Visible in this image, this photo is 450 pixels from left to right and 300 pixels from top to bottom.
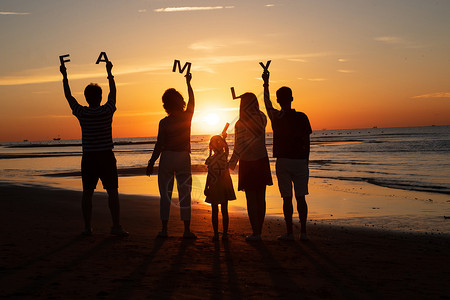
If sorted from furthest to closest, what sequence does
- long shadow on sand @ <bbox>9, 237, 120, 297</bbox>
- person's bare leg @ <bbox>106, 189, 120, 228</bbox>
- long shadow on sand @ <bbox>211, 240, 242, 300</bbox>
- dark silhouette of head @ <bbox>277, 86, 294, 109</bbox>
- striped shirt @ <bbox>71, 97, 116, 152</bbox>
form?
dark silhouette of head @ <bbox>277, 86, 294, 109</bbox> → person's bare leg @ <bbox>106, 189, 120, 228</bbox> → striped shirt @ <bbox>71, 97, 116, 152</bbox> → long shadow on sand @ <bbox>211, 240, 242, 300</bbox> → long shadow on sand @ <bbox>9, 237, 120, 297</bbox>

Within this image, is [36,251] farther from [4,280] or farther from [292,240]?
[292,240]

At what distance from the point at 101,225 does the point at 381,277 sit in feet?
15.6

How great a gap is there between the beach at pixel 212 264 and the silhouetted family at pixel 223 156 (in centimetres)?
50

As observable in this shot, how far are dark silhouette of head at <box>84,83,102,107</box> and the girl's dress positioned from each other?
1.75m

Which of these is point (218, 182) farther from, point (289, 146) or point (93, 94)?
point (93, 94)

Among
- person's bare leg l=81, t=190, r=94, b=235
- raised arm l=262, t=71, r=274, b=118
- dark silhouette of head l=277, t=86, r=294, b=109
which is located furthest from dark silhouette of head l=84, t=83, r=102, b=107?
dark silhouette of head l=277, t=86, r=294, b=109

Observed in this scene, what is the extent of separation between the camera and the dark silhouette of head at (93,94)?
6.03m

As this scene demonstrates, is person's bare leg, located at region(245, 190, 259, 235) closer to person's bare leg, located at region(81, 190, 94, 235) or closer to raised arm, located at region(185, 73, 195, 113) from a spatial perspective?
raised arm, located at region(185, 73, 195, 113)

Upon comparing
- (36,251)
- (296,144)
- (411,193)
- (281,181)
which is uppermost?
(296,144)

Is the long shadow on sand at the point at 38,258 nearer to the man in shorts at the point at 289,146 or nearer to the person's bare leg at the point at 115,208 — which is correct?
the person's bare leg at the point at 115,208

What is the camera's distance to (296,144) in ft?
20.3

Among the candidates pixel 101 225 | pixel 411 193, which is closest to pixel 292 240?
pixel 101 225

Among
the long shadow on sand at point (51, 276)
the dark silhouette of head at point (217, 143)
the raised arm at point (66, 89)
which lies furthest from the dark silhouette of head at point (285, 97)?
the long shadow on sand at point (51, 276)

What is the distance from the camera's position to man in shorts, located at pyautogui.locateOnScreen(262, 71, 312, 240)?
243 inches
